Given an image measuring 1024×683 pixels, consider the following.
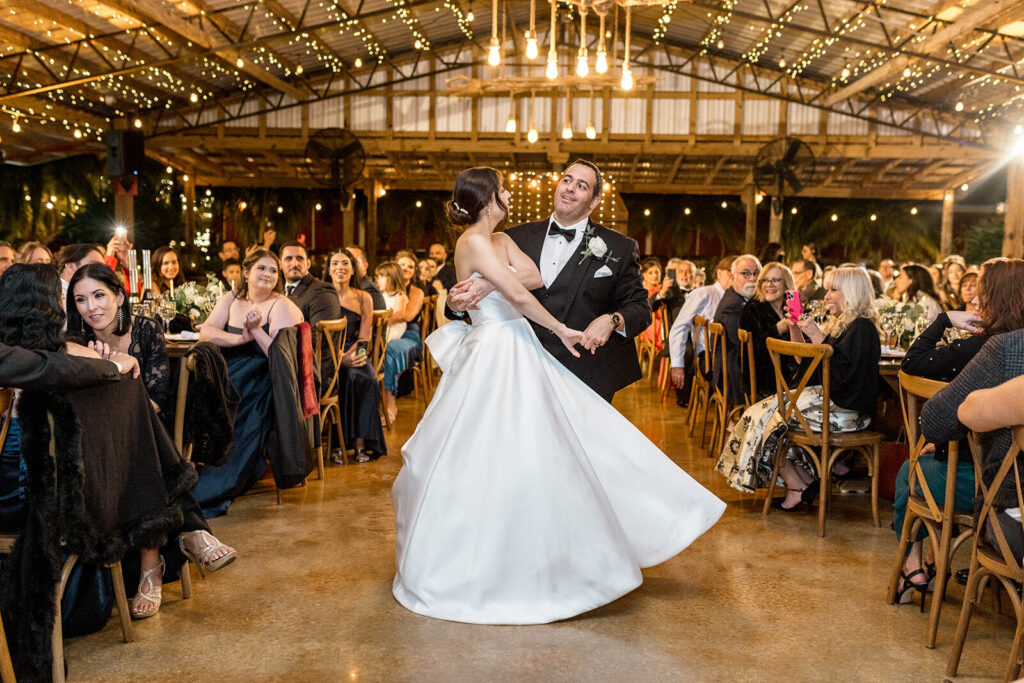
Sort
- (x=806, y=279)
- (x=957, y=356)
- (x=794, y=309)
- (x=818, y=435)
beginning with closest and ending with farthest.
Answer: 1. (x=957, y=356)
2. (x=818, y=435)
3. (x=794, y=309)
4. (x=806, y=279)

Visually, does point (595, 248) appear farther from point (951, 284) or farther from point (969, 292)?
point (951, 284)

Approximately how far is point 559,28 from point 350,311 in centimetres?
1169

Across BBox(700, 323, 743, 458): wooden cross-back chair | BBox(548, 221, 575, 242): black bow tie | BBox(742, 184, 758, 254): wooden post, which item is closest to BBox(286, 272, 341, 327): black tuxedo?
BBox(700, 323, 743, 458): wooden cross-back chair

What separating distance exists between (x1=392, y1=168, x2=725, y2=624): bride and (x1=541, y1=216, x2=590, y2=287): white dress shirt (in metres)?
0.15

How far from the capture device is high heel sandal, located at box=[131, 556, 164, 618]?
3.08 meters

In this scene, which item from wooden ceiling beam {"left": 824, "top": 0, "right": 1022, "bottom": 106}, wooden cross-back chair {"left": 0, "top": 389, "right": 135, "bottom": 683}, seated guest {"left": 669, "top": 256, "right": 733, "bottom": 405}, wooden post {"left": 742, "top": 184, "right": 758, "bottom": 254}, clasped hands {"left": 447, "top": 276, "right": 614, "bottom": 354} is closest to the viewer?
wooden cross-back chair {"left": 0, "top": 389, "right": 135, "bottom": 683}

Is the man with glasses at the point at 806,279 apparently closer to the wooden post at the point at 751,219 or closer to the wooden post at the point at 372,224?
the wooden post at the point at 751,219

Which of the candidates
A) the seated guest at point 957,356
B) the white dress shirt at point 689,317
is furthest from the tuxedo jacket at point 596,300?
the white dress shirt at point 689,317

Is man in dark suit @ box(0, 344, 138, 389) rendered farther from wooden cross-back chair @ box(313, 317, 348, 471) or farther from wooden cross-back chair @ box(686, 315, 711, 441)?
wooden cross-back chair @ box(686, 315, 711, 441)

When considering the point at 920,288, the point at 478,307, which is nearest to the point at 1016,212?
the point at 920,288

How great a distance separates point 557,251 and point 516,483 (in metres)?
0.92

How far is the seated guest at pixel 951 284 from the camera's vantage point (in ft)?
22.5

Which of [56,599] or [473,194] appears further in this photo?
[473,194]

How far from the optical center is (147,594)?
313cm
